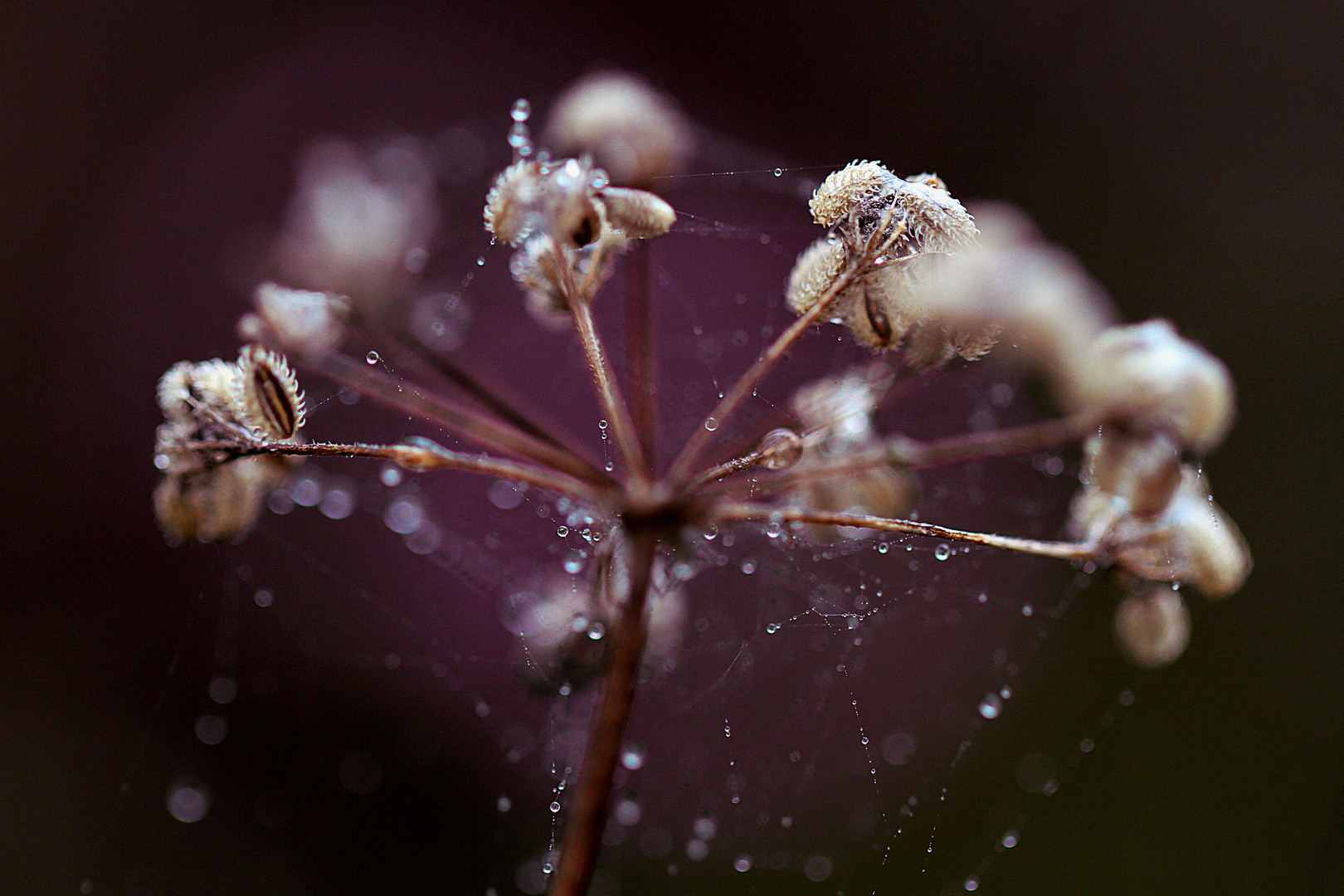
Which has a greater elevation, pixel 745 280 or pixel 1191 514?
pixel 745 280

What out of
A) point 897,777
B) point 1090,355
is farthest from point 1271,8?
point 1090,355

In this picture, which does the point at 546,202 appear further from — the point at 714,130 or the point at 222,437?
the point at 714,130

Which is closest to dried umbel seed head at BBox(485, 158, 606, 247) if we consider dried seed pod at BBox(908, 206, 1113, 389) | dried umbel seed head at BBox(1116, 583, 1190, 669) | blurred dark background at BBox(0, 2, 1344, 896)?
dried seed pod at BBox(908, 206, 1113, 389)

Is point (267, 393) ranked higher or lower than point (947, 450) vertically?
lower

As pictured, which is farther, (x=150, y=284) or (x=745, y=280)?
(x=150, y=284)

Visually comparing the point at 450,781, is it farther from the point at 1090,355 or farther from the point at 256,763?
the point at 1090,355

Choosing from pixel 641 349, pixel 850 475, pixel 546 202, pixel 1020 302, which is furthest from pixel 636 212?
pixel 1020 302

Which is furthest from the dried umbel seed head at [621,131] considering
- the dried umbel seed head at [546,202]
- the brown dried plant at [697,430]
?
the dried umbel seed head at [546,202]
